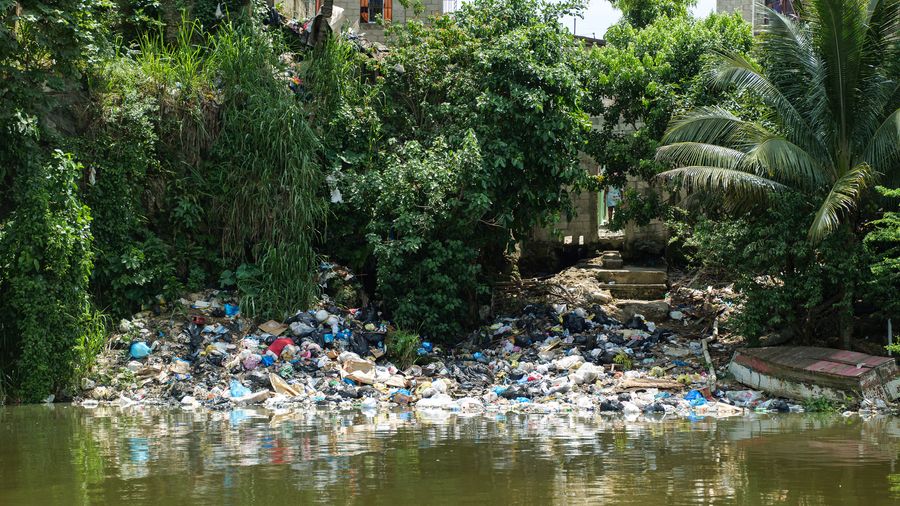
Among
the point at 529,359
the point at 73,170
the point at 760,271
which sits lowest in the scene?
the point at 529,359

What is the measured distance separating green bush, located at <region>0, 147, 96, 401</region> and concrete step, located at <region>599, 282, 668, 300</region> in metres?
8.71

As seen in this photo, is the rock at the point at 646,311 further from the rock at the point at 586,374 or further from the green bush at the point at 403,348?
the green bush at the point at 403,348

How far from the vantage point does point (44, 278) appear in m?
11.1

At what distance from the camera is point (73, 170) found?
11398 millimetres

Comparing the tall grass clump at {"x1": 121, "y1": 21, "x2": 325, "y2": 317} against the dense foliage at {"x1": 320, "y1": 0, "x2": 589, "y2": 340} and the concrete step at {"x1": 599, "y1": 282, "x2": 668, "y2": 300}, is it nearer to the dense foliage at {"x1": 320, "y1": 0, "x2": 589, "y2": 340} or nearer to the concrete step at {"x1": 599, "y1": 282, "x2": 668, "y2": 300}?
the dense foliage at {"x1": 320, "y1": 0, "x2": 589, "y2": 340}

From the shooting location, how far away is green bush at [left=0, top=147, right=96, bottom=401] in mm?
10922

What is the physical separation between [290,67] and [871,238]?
8.94 meters

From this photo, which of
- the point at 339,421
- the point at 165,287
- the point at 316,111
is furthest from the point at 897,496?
the point at 316,111

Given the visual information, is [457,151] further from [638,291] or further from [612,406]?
[612,406]

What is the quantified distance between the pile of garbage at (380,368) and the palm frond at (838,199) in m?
2.07

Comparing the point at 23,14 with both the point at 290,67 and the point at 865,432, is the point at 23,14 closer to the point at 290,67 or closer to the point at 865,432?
the point at 290,67

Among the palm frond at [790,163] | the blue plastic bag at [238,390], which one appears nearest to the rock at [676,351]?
the palm frond at [790,163]

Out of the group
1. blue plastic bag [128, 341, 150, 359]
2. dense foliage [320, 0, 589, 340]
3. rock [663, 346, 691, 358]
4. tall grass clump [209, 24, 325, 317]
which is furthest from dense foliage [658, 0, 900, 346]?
blue plastic bag [128, 341, 150, 359]

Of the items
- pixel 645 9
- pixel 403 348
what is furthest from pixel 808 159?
pixel 645 9
